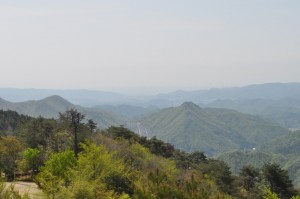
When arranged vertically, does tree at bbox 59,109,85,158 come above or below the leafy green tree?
above

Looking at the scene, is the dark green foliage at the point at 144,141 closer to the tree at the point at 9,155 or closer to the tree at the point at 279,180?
the tree at the point at 9,155

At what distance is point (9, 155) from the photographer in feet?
194

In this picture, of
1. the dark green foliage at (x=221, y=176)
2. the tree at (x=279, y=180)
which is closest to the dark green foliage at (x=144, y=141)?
the dark green foliage at (x=221, y=176)

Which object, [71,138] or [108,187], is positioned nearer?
[108,187]

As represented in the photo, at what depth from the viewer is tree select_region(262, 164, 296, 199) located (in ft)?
206

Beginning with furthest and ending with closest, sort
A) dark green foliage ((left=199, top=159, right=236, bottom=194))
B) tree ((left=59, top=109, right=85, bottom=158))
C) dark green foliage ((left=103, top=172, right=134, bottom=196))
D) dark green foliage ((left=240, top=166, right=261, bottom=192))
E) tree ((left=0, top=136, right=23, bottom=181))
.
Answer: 1. dark green foliage ((left=240, top=166, right=261, bottom=192))
2. dark green foliage ((left=199, top=159, right=236, bottom=194))
3. tree ((left=59, top=109, right=85, bottom=158))
4. tree ((left=0, top=136, right=23, bottom=181))
5. dark green foliage ((left=103, top=172, right=134, bottom=196))

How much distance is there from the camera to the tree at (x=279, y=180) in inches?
2470

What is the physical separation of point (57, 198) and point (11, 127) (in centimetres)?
10334

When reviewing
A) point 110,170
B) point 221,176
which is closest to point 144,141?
point 221,176

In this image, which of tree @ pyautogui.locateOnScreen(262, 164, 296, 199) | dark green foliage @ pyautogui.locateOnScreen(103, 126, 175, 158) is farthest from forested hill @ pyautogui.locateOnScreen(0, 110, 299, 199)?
dark green foliage @ pyautogui.locateOnScreen(103, 126, 175, 158)

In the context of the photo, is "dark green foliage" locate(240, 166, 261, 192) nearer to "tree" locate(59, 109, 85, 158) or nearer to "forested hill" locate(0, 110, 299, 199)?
"forested hill" locate(0, 110, 299, 199)

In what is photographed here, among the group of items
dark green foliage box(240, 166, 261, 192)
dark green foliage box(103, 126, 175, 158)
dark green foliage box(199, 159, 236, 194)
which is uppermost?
dark green foliage box(103, 126, 175, 158)

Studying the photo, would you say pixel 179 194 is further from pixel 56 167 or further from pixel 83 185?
pixel 56 167

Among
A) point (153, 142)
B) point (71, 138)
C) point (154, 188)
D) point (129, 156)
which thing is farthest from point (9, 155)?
point (153, 142)
